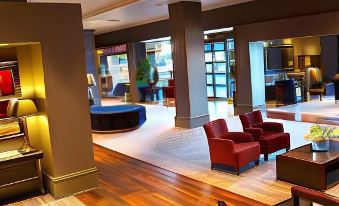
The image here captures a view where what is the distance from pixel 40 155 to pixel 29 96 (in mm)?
913

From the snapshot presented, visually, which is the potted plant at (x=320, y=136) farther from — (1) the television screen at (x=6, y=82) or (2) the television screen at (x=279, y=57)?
(2) the television screen at (x=279, y=57)

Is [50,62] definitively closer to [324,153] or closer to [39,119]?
[39,119]

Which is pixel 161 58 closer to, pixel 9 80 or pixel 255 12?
pixel 255 12

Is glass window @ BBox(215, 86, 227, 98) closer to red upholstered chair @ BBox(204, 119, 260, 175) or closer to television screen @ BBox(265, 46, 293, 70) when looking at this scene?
television screen @ BBox(265, 46, 293, 70)

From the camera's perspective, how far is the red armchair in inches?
252

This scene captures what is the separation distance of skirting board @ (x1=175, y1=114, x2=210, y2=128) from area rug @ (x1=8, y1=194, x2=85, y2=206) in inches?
192

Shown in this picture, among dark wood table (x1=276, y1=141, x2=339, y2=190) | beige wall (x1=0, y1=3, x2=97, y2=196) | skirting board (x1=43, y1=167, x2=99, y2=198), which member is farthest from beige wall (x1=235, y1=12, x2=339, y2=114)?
skirting board (x1=43, y1=167, x2=99, y2=198)

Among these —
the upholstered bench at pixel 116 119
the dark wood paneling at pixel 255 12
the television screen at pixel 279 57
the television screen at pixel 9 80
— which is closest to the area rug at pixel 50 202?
the television screen at pixel 9 80

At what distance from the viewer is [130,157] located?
756 cm

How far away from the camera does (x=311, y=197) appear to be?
10.7ft

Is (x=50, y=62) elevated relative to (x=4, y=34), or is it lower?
lower

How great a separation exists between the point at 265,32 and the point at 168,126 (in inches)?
145

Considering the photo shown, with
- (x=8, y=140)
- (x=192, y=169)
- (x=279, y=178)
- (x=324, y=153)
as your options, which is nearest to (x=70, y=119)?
(x=8, y=140)

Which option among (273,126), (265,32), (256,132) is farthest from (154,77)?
(256,132)
